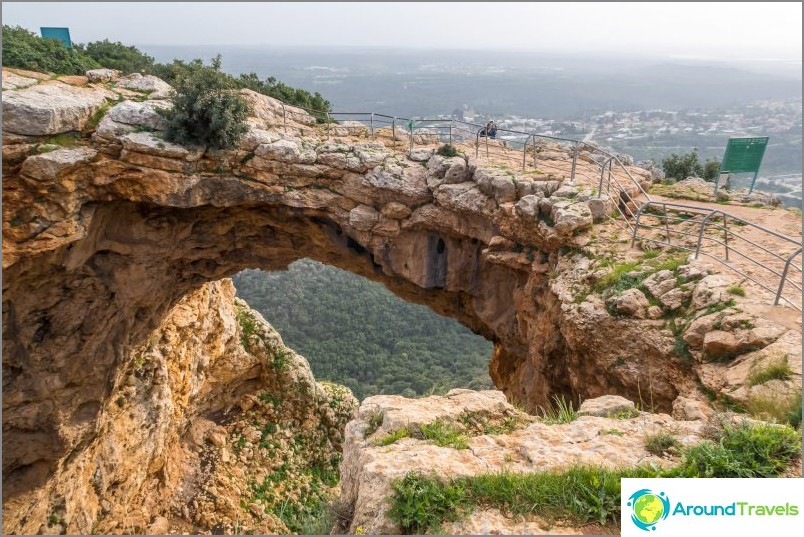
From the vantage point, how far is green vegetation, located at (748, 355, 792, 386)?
24.4 ft

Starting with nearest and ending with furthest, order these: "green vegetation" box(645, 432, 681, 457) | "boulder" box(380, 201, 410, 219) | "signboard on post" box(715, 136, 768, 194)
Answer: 1. "green vegetation" box(645, 432, 681, 457)
2. "signboard on post" box(715, 136, 768, 194)
3. "boulder" box(380, 201, 410, 219)

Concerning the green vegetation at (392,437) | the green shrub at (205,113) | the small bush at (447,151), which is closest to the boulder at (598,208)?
the small bush at (447,151)

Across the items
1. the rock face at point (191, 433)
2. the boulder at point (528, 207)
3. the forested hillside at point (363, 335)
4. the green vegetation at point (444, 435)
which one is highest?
the boulder at point (528, 207)

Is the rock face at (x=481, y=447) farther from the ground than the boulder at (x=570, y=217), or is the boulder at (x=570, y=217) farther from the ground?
the boulder at (x=570, y=217)

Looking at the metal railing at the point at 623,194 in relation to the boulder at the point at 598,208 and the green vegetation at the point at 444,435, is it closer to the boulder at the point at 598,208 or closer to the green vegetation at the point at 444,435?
the boulder at the point at 598,208

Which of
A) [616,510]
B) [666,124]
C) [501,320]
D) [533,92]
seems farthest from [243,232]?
[533,92]

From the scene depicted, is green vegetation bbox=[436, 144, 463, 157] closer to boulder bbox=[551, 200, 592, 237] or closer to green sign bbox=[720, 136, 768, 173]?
boulder bbox=[551, 200, 592, 237]

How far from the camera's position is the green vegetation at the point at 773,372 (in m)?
7.45

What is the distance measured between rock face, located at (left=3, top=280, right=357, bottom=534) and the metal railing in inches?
444

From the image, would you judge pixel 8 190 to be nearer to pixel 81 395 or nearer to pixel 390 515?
pixel 81 395

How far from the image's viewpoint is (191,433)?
Answer: 2298 centimetres

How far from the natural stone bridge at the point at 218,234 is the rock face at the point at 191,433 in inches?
50.4

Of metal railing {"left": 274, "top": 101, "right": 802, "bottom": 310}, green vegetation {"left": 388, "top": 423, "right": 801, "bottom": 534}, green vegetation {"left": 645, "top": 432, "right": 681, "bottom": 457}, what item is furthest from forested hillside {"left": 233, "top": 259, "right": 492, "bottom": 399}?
green vegetation {"left": 388, "top": 423, "right": 801, "bottom": 534}

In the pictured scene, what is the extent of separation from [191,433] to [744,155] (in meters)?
25.1
